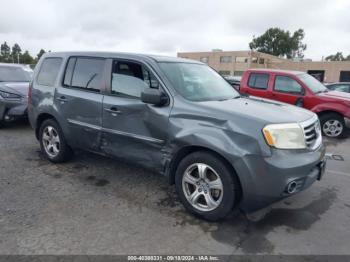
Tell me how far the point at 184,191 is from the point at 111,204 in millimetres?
920

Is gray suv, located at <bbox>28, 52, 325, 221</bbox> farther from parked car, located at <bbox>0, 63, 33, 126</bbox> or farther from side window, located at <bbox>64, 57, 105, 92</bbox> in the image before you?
parked car, located at <bbox>0, 63, 33, 126</bbox>

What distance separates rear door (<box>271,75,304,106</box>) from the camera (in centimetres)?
783

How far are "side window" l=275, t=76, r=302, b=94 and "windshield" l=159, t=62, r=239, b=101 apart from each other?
399 centimetres

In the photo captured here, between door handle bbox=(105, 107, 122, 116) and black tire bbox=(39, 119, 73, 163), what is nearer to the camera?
door handle bbox=(105, 107, 122, 116)

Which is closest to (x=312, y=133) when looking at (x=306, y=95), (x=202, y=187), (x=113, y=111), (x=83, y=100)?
(x=202, y=187)

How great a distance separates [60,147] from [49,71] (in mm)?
1272

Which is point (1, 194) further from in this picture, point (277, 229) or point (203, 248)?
point (277, 229)

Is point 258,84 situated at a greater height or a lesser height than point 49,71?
greater

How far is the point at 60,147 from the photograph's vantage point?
486 centimetres

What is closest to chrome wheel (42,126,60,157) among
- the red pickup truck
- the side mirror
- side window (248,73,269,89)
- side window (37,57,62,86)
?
side window (37,57,62,86)

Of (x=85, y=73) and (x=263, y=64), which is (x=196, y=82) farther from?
(x=263, y=64)

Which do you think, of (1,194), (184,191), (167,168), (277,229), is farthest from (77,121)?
(277,229)

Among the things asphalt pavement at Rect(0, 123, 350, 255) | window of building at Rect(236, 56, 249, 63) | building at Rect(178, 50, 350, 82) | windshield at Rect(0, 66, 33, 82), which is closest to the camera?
asphalt pavement at Rect(0, 123, 350, 255)

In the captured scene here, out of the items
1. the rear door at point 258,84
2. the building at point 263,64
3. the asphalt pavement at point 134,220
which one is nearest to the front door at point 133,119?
the asphalt pavement at point 134,220
